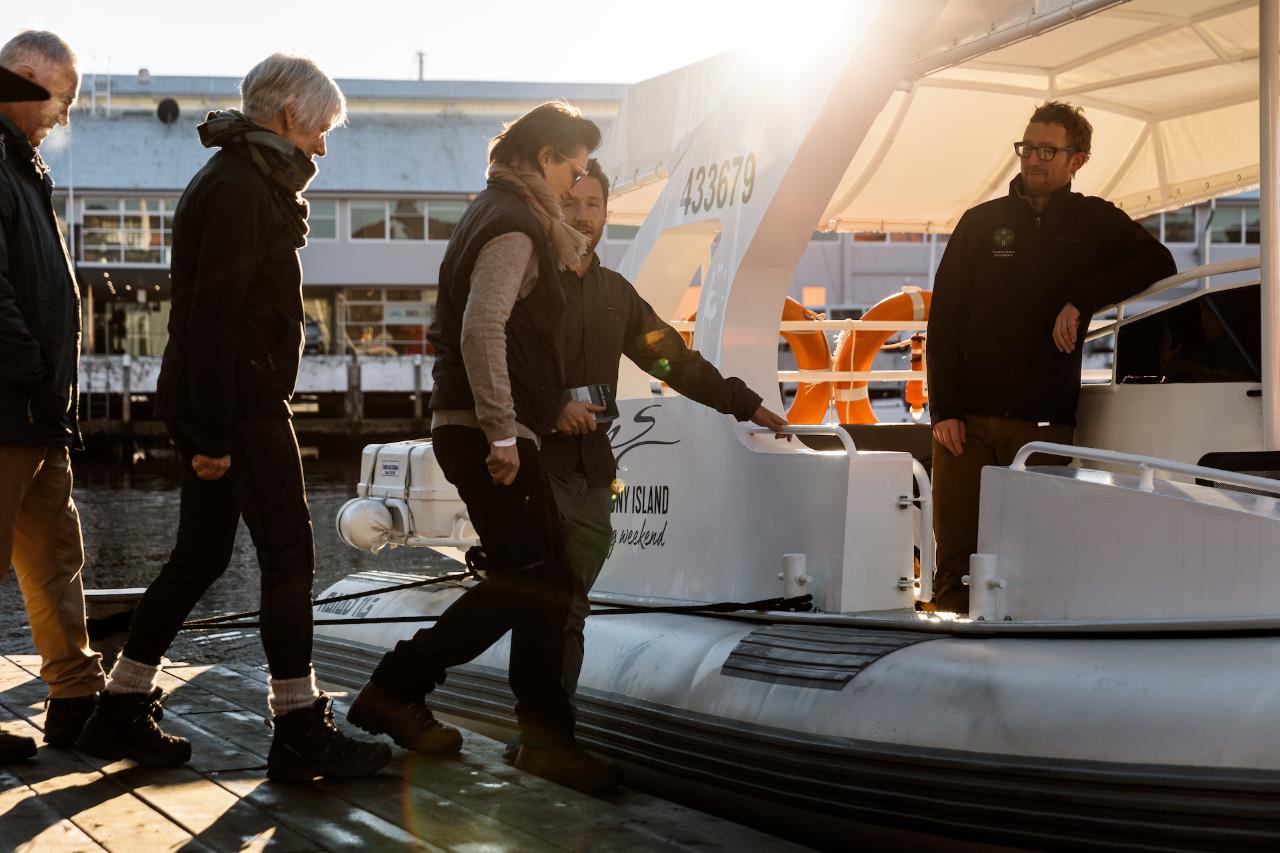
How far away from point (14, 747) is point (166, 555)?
10981 mm

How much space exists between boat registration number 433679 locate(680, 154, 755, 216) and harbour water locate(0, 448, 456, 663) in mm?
2862

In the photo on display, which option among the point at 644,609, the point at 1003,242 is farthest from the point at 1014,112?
the point at 644,609

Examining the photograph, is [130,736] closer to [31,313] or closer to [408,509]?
[31,313]

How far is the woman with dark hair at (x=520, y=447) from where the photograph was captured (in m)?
4.36

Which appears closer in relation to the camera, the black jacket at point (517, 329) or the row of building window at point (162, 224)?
the black jacket at point (517, 329)

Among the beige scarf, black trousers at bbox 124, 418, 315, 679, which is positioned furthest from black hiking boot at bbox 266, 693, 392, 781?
the beige scarf

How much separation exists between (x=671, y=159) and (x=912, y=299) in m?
2.30

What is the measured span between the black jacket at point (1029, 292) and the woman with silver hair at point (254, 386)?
222 centimetres

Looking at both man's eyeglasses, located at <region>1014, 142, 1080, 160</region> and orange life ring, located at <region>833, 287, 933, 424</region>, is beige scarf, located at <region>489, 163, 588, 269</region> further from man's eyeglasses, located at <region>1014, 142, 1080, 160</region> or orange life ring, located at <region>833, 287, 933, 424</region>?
orange life ring, located at <region>833, 287, 933, 424</region>

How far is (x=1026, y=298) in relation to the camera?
520 centimetres

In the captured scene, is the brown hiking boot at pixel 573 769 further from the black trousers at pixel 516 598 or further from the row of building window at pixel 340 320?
the row of building window at pixel 340 320

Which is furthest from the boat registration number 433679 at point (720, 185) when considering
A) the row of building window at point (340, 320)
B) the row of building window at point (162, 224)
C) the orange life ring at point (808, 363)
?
the row of building window at point (340, 320)

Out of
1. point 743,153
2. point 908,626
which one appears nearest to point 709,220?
point 743,153

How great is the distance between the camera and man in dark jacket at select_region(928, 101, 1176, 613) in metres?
5.19
